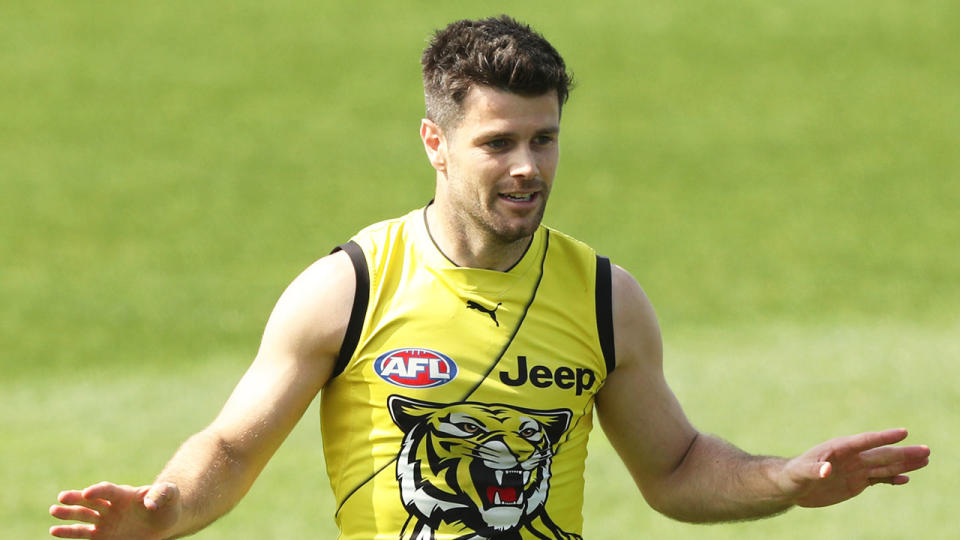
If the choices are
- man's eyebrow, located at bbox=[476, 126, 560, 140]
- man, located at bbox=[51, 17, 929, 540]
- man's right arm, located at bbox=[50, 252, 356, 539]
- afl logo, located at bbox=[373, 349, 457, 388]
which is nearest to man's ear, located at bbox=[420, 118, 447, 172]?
man, located at bbox=[51, 17, 929, 540]

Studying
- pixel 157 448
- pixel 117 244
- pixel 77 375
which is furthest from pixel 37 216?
pixel 157 448

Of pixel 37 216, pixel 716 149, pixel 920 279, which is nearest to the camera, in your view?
pixel 920 279

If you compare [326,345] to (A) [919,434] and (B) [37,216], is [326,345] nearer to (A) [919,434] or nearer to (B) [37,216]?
(A) [919,434]

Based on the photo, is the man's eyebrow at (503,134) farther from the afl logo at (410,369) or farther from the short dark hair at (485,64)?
the afl logo at (410,369)

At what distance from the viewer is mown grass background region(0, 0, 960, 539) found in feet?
43.1

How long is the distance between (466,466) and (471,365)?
0.34 metres

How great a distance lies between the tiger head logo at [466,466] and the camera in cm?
479

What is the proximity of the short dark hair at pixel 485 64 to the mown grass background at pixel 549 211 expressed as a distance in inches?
250

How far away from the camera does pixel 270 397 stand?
187 inches

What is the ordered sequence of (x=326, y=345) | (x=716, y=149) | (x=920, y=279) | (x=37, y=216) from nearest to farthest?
(x=326, y=345)
(x=920, y=279)
(x=37, y=216)
(x=716, y=149)

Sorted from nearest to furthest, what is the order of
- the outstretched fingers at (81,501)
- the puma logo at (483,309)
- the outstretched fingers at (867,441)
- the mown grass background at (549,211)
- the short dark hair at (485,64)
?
the outstretched fingers at (81,501)
the outstretched fingers at (867,441)
the short dark hair at (485,64)
the puma logo at (483,309)
the mown grass background at (549,211)

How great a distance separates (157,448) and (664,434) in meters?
8.78

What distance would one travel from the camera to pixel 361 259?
486cm

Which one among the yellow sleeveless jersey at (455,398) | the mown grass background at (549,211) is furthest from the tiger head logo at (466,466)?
the mown grass background at (549,211)
